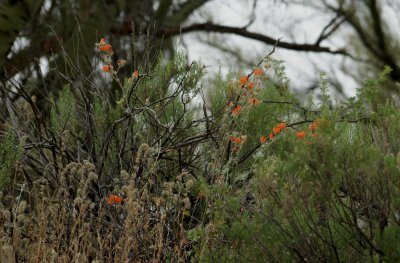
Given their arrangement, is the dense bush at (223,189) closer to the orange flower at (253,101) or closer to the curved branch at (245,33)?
the orange flower at (253,101)

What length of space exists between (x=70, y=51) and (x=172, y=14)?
8.53 ft

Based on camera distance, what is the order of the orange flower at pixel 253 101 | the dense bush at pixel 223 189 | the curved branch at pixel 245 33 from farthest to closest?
the curved branch at pixel 245 33, the orange flower at pixel 253 101, the dense bush at pixel 223 189

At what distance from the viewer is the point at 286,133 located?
5309mm

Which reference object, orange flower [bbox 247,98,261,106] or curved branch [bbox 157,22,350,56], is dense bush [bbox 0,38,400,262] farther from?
curved branch [bbox 157,22,350,56]

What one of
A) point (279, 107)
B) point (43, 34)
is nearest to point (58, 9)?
point (43, 34)

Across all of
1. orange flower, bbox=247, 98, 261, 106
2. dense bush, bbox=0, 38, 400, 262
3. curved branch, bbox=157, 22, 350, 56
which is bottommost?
dense bush, bbox=0, 38, 400, 262

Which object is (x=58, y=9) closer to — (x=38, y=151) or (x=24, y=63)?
(x=24, y=63)

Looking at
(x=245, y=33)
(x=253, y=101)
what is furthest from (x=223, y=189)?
(x=245, y=33)

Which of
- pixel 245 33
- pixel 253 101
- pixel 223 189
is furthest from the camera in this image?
pixel 245 33

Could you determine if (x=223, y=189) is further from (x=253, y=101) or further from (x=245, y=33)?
(x=245, y=33)

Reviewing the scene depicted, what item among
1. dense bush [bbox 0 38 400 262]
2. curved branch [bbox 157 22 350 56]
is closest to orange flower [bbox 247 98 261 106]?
dense bush [bbox 0 38 400 262]

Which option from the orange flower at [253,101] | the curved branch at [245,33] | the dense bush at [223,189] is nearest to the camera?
the dense bush at [223,189]

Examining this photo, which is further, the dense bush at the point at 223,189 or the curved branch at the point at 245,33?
the curved branch at the point at 245,33

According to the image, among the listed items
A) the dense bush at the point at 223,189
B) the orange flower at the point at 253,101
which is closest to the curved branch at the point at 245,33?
the dense bush at the point at 223,189
